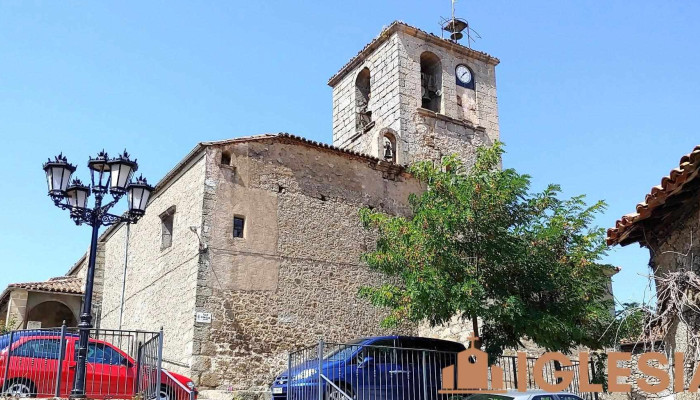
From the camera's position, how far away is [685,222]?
7234 millimetres

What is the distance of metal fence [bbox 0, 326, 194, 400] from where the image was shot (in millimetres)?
9961

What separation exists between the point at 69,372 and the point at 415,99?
14680 millimetres

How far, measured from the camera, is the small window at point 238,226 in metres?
16.2

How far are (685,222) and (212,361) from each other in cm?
1074

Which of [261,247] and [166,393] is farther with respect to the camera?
[261,247]

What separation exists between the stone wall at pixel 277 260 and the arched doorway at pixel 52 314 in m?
11.5

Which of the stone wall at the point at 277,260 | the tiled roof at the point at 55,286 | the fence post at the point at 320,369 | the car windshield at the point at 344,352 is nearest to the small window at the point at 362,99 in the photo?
the stone wall at the point at 277,260

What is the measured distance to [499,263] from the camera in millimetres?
13109

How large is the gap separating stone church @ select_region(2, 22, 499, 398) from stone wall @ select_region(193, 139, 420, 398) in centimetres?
3

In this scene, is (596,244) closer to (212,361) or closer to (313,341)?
(313,341)

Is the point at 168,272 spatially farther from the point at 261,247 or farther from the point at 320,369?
the point at 320,369

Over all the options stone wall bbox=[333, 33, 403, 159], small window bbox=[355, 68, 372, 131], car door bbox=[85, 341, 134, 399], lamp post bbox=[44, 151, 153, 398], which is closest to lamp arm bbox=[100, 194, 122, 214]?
lamp post bbox=[44, 151, 153, 398]

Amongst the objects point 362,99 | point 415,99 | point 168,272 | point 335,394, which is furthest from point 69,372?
point 362,99

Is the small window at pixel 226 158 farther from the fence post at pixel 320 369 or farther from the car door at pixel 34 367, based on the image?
the fence post at pixel 320 369
